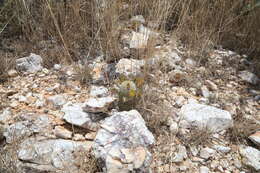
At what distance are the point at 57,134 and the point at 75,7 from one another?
112 centimetres

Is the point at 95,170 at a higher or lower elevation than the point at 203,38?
lower

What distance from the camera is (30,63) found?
210 cm

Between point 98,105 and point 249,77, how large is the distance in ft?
4.19

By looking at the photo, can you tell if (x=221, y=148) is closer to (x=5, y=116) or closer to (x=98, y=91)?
(x=98, y=91)

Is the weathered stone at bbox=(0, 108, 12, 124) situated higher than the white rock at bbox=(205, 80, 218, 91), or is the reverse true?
the white rock at bbox=(205, 80, 218, 91)

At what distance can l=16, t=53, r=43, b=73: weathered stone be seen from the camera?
6.82 feet

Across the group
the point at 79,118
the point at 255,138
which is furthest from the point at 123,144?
the point at 255,138

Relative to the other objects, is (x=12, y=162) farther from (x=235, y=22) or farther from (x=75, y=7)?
(x=235, y=22)

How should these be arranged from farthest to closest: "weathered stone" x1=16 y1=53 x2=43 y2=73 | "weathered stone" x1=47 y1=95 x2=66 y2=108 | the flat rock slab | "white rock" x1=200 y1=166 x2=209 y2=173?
"weathered stone" x1=16 y1=53 x2=43 y2=73
"weathered stone" x1=47 y1=95 x2=66 y2=108
"white rock" x1=200 y1=166 x2=209 y2=173
the flat rock slab

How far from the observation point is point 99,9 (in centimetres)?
222

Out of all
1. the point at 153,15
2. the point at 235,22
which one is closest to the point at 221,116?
the point at 153,15

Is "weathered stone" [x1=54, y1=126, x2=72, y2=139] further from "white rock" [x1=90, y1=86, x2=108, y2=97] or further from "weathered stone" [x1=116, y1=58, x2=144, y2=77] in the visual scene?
"weathered stone" [x1=116, y1=58, x2=144, y2=77]

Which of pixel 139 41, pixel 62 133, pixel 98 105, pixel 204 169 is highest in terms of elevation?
pixel 139 41

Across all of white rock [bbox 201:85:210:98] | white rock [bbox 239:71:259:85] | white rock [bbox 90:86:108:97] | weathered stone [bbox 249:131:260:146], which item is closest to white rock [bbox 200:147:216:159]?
weathered stone [bbox 249:131:260:146]
